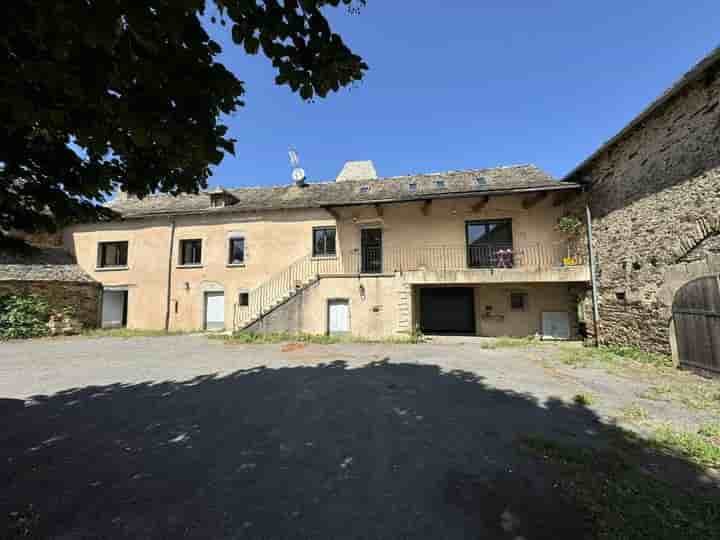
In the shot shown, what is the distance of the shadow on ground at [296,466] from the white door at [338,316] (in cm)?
637

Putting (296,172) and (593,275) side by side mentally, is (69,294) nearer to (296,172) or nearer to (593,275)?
(296,172)

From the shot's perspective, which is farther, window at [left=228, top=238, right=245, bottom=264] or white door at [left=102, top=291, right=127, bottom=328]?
white door at [left=102, top=291, right=127, bottom=328]

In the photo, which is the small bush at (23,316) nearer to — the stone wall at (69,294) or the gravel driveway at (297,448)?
the stone wall at (69,294)

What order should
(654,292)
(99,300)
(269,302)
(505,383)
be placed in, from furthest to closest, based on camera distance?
(99,300) → (269,302) → (654,292) → (505,383)

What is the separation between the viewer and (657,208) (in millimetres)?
7195

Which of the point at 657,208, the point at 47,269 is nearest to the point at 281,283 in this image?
the point at 47,269

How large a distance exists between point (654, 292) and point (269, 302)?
13297 millimetres

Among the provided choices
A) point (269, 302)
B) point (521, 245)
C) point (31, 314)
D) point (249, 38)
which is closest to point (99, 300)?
point (31, 314)

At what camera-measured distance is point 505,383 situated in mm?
5742

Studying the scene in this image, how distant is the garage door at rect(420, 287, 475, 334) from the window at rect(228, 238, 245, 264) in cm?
925

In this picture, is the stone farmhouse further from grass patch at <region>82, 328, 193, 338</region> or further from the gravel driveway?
the gravel driveway

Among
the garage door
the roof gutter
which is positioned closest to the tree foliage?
the roof gutter

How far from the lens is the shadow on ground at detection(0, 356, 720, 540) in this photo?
7.26 feet

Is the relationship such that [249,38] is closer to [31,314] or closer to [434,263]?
[434,263]
